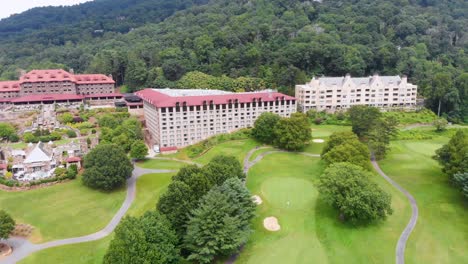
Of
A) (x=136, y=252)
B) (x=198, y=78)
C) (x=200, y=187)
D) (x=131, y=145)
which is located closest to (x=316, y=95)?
(x=198, y=78)

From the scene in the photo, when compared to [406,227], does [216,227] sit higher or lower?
higher

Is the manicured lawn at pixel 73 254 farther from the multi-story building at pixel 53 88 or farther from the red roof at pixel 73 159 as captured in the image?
the multi-story building at pixel 53 88

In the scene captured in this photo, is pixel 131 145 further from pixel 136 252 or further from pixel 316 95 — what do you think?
pixel 316 95

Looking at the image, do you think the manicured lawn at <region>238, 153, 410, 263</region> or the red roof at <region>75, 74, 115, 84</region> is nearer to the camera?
the manicured lawn at <region>238, 153, 410, 263</region>

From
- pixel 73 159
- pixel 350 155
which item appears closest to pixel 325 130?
pixel 350 155

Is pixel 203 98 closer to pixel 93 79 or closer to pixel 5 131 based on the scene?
pixel 5 131

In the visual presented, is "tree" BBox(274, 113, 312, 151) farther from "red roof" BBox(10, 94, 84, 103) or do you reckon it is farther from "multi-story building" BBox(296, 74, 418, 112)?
"red roof" BBox(10, 94, 84, 103)

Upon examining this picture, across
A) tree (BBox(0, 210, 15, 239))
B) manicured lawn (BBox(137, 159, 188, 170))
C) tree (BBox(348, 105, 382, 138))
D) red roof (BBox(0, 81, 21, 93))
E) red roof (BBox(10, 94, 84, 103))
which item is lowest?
tree (BBox(0, 210, 15, 239))

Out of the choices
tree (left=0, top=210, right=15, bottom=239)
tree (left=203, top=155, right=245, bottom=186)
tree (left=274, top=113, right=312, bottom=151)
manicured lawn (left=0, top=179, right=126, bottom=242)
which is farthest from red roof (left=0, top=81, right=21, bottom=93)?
tree (left=203, top=155, right=245, bottom=186)
